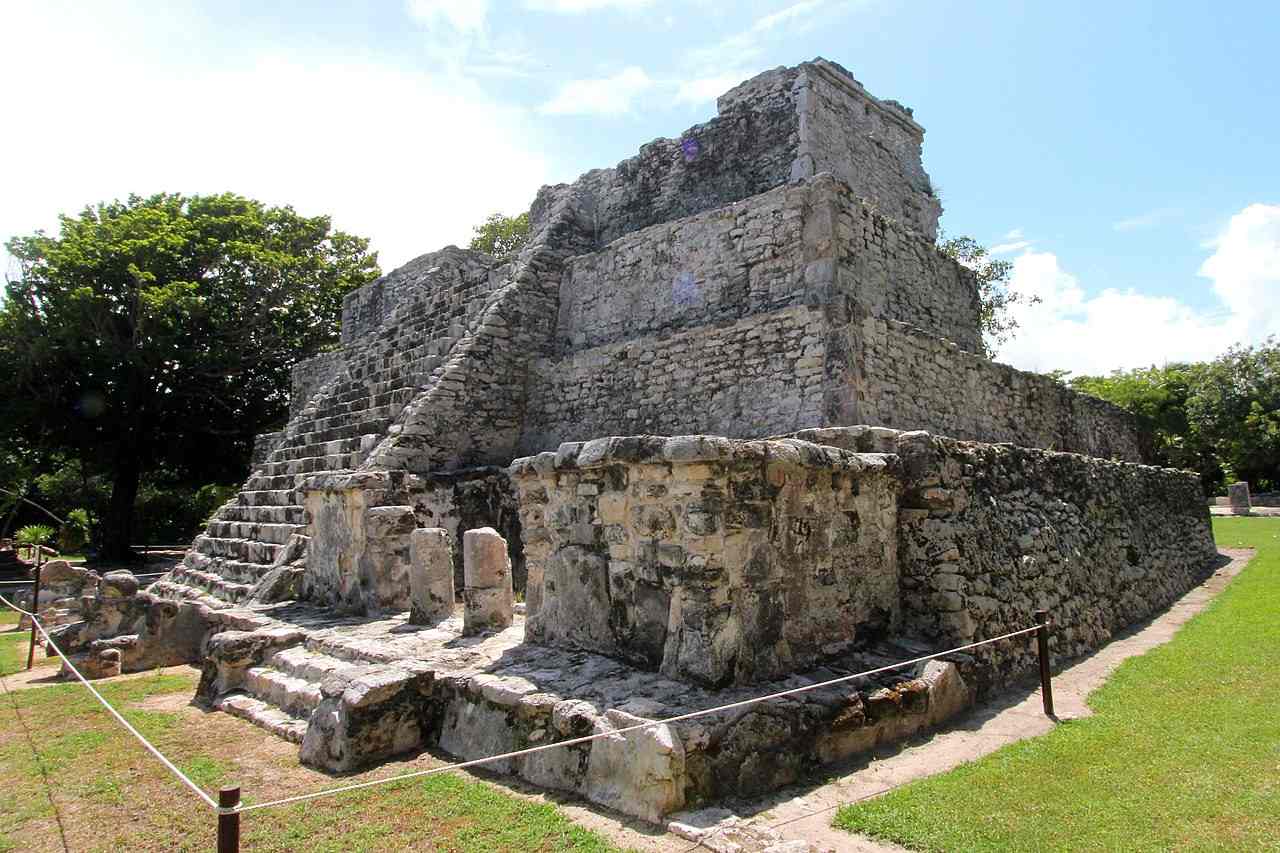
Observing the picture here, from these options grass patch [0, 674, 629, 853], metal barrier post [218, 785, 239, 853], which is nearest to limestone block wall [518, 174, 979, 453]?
grass patch [0, 674, 629, 853]

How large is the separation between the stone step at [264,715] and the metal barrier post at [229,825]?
2.83 meters

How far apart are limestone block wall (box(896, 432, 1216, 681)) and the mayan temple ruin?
35mm

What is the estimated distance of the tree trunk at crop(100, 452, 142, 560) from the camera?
21109 millimetres

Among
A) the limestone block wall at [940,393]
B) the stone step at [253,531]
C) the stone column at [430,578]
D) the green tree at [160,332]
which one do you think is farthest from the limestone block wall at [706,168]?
the green tree at [160,332]

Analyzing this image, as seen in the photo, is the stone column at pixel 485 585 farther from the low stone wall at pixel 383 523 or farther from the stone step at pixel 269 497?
the stone step at pixel 269 497

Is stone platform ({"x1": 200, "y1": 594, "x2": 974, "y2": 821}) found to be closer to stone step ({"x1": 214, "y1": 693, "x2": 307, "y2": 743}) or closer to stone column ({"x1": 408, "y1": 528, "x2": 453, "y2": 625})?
stone step ({"x1": 214, "y1": 693, "x2": 307, "y2": 743})

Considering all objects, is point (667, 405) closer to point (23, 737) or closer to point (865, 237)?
point (865, 237)

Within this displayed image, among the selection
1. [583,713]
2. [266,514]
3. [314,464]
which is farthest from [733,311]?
[266,514]

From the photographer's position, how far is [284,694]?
6035 millimetres

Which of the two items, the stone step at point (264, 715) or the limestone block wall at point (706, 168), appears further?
the limestone block wall at point (706, 168)

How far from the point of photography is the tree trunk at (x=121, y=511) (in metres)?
21.1

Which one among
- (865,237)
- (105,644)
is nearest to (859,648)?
(865,237)

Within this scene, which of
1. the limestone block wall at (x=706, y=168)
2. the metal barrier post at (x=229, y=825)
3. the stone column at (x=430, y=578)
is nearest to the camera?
the metal barrier post at (x=229, y=825)

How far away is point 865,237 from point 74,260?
20.2m
